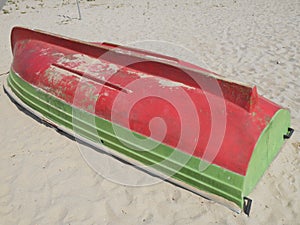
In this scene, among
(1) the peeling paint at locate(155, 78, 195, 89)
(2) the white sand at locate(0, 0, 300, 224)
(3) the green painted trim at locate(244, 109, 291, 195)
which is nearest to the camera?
(3) the green painted trim at locate(244, 109, 291, 195)

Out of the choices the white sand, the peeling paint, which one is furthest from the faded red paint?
the white sand

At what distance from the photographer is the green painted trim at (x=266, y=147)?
101 inches

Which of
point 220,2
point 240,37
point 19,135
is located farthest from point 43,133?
point 220,2

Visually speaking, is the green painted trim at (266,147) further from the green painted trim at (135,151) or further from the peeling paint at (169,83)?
the peeling paint at (169,83)

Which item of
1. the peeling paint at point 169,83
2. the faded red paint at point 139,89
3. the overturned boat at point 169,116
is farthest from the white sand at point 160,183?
the peeling paint at point 169,83

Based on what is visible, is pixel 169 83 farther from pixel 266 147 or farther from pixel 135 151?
pixel 266 147

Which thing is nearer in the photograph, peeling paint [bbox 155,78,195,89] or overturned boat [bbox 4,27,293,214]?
overturned boat [bbox 4,27,293,214]

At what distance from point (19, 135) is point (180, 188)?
2.46 m

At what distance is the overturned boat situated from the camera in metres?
2.60

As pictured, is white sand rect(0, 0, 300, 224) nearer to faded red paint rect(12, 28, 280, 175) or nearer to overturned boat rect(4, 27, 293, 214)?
overturned boat rect(4, 27, 293, 214)

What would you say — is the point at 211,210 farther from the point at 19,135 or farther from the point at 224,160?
the point at 19,135

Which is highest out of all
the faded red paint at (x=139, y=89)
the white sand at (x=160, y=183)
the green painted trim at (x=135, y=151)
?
the faded red paint at (x=139, y=89)

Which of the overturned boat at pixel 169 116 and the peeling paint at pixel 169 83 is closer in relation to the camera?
→ the overturned boat at pixel 169 116

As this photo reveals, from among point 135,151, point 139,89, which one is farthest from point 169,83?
point 135,151
